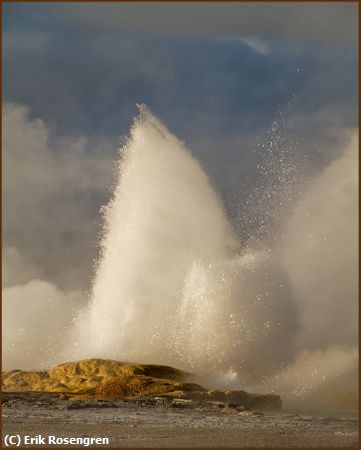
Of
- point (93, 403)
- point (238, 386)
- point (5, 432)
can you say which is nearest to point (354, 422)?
point (93, 403)

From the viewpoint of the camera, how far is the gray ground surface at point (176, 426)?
832 inches

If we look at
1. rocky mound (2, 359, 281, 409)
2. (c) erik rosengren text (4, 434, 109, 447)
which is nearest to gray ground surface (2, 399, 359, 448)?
(c) erik rosengren text (4, 434, 109, 447)

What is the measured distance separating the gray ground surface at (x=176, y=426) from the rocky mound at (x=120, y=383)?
717 cm

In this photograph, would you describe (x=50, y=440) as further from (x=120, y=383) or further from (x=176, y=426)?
(x=120, y=383)

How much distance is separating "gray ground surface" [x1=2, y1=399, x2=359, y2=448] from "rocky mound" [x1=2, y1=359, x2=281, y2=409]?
7.17m

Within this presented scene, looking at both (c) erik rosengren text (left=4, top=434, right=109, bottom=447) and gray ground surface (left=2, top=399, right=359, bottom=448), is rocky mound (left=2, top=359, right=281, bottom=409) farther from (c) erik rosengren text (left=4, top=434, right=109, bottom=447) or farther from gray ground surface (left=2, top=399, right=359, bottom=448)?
(c) erik rosengren text (left=4, top=434, right=109, bottom=447)

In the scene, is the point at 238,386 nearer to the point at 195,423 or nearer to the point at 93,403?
the point at 93,403

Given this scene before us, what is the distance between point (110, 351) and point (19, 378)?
10.0 meters

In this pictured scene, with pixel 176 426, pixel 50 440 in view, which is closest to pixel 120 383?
pixel 176 426

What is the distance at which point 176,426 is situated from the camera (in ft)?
81.5

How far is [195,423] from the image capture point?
2597cm

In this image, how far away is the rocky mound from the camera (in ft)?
130

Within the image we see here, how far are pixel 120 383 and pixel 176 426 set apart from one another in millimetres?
20138

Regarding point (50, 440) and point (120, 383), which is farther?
point (120, 383)
